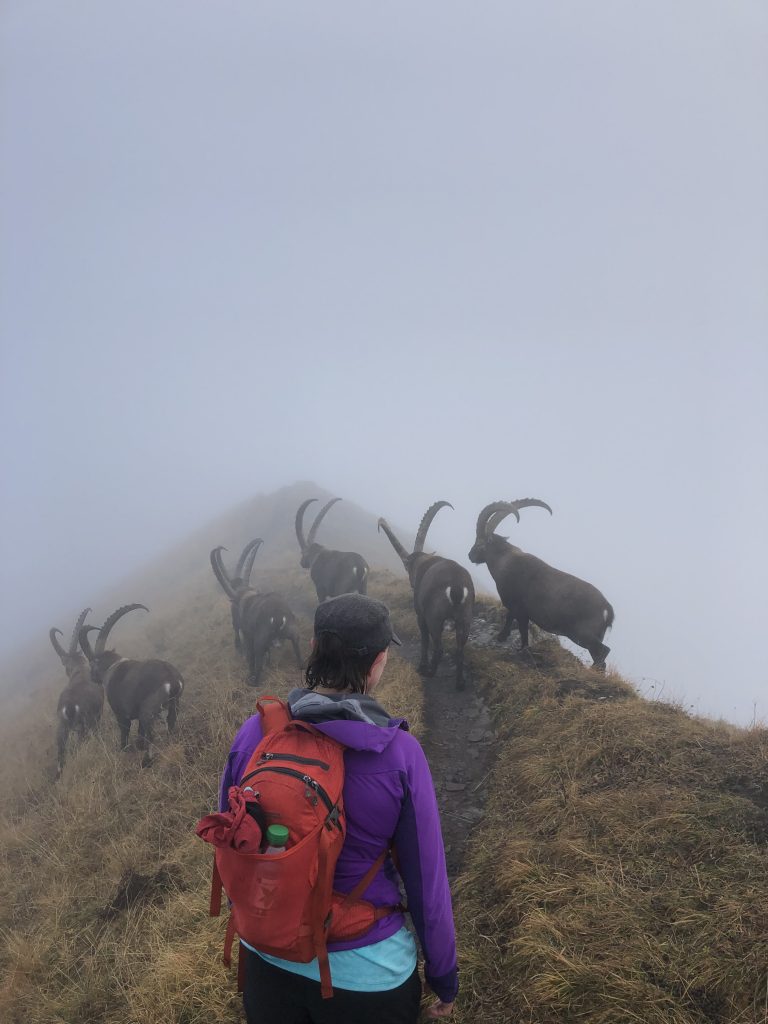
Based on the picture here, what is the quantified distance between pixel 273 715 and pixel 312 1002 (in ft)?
3.97

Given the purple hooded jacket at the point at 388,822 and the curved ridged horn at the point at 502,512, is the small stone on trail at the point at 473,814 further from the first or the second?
the curved ridged horn at the point at 502,512

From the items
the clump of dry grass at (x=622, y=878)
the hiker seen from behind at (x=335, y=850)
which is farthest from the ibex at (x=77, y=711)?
the hiker seen from behind at (x=335, y=850)

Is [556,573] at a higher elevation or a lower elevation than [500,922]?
higher

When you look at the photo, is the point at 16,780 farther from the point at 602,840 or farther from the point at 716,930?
the point at 716,930

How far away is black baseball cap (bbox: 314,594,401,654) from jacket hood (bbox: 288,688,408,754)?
0.80 feet

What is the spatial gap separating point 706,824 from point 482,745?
3.88 meters

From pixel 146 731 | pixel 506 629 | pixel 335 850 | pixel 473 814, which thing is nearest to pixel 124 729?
pixel 146 731

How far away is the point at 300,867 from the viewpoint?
2.16 m

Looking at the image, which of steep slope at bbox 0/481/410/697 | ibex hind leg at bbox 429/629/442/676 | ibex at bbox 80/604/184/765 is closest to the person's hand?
ibex hind leg at bbox 429/629/442/676

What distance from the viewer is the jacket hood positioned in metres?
2.43

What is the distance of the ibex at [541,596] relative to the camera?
34.4 ft

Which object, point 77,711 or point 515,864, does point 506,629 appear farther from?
point 77,711

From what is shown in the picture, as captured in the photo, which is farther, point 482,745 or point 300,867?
point 482,745

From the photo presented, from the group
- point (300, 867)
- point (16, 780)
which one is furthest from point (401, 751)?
point (16, 780)
